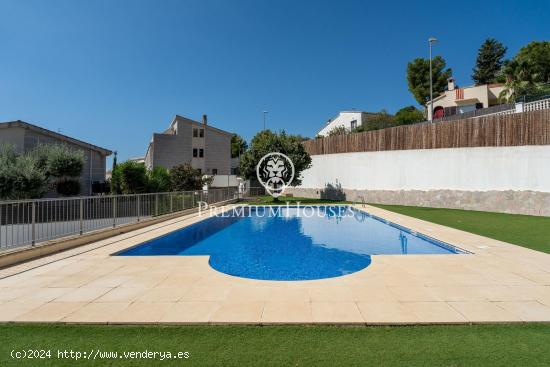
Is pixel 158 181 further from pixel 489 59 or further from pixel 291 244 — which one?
pixel 489 59

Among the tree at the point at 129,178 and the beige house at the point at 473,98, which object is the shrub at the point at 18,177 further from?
the beige house at the point at 473,98

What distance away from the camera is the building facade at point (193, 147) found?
31422mm

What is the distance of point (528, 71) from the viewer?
1032 inches

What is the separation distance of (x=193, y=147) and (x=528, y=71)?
1243 inches

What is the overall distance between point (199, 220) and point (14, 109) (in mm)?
19051

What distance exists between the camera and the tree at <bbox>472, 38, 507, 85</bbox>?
169ft

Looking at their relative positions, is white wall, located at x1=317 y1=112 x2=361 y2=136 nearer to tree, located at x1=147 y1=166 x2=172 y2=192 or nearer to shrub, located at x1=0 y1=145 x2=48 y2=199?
tree, located at x1=147 y1=166 x2=172 y2=192

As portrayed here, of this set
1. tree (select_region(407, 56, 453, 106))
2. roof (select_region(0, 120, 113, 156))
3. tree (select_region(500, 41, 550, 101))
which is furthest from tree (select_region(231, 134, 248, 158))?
tree (select_region(500, 41, 550, 101))

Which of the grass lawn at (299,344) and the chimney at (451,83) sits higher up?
the chimney at (451,83)

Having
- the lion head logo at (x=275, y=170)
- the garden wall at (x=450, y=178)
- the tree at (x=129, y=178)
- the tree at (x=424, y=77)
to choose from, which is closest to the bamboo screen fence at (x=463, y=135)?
the garden wall at (x=450, y=178)

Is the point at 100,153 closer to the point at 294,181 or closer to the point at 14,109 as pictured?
the point at 14,109

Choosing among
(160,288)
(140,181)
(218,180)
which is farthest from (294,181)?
(160,288)

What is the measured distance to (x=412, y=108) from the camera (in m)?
45.2

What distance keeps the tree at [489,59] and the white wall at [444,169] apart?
4392cm
